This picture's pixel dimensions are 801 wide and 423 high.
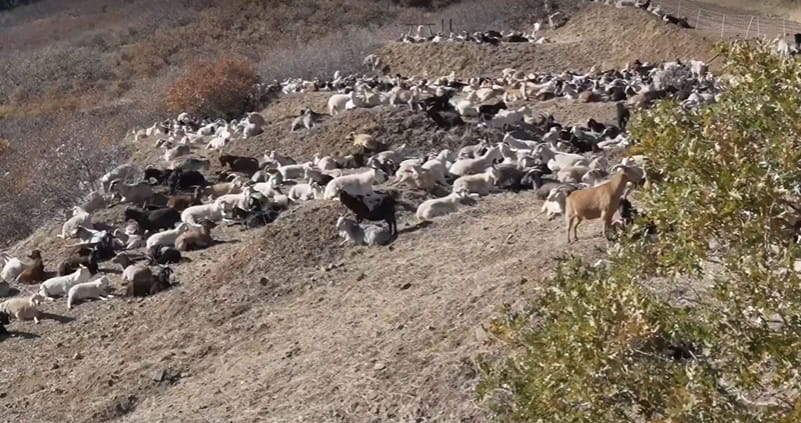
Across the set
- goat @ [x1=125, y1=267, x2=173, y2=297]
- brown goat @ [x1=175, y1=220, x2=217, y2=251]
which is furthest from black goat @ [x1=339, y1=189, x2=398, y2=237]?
goat @ [x1=125, y1=267, x2=173, y2=297]

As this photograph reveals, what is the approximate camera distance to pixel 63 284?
44.2ft

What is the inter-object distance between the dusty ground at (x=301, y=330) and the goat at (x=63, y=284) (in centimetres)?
22

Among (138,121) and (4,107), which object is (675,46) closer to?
(138,121)

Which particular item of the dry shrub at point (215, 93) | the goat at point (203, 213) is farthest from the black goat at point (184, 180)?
the dry shrub at point (215, 93)

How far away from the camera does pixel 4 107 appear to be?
38812 mm

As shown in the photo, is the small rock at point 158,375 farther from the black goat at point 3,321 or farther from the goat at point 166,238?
the goat at point 166,238

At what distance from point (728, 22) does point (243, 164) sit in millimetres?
22166

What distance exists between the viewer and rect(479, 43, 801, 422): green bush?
3637 millimetres

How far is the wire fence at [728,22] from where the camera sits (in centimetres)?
3169

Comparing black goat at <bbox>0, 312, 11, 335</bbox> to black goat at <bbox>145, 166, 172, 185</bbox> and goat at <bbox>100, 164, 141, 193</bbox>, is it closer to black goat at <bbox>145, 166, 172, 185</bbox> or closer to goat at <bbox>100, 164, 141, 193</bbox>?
goat at <bbox>100, 164, 141, 193</bbox>

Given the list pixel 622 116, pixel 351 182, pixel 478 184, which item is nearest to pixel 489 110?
pixel 622 116

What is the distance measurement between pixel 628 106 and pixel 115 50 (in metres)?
31.5

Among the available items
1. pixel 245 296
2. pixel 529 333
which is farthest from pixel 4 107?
pixel 529 333

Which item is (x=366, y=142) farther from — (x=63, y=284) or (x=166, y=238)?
(x=63, y=284)
